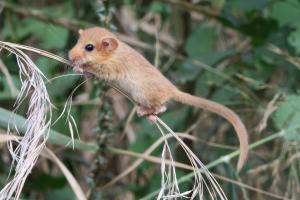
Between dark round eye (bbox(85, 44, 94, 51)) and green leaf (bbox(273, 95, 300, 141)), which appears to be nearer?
dark round eye (bbox(85, 44, 94, 51))

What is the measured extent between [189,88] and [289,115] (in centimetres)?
71

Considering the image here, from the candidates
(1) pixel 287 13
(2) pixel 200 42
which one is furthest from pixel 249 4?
(2) pixel 200 42

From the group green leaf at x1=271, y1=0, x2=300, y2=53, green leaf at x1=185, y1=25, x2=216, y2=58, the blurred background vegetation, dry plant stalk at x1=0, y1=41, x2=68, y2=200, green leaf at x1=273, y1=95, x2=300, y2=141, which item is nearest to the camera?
dry plant stalk at x1=0, y1=41, x2=68, y2=200

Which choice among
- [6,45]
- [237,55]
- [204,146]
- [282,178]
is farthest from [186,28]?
[6,45]

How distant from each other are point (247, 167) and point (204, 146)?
19 cm

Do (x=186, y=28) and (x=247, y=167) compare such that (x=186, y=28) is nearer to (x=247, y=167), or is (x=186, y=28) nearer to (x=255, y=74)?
(x=255, y=74)

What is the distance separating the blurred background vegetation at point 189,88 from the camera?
2309 millimetres

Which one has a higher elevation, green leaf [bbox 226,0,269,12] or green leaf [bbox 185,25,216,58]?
green leaf [bbox 226,0,269,12]

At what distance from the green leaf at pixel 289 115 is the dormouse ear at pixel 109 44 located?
24.3 inches

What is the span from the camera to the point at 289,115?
6.89 feet

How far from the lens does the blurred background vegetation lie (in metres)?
2.31

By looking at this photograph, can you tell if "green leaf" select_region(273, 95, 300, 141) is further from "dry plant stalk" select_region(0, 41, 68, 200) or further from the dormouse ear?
"dry plant stalk" select_region(0, 41, 68, 200)

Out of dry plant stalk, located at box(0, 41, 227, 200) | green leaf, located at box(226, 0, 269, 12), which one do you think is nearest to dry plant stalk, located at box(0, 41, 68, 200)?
dry plant stalk, located at box(0, 41, 227, 200)

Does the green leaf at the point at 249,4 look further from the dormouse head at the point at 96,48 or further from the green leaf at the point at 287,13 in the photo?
the dormouse head at the point at 96,48
